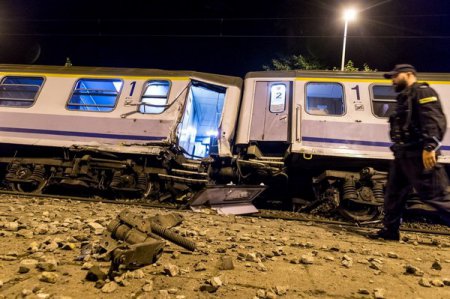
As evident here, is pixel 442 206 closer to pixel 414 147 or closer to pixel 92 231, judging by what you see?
pixel 414 147

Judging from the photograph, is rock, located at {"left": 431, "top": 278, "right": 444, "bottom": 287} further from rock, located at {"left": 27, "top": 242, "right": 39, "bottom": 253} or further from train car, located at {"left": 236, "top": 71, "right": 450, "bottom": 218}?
train car, located at {"left": 236, "top": 71, "right": 450, "bottom": 218}

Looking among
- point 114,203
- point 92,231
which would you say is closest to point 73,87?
point 114,203

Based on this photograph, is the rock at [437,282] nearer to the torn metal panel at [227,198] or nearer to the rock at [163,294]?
the rock at [163,294]

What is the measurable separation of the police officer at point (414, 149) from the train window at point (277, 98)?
3.29m

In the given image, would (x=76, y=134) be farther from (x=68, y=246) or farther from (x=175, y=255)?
(x=175, y=255)

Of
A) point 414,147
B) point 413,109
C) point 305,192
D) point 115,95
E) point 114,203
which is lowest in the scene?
point 114,203

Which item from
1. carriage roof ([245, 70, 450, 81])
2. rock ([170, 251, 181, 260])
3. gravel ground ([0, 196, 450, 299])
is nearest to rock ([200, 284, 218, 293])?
gravel ground ([0, 196, 450, 299])

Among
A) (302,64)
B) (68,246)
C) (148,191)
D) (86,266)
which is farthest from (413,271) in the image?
(302,64)

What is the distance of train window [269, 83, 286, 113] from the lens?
22.6 ft

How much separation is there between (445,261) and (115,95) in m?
7.42

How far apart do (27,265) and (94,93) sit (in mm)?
6626

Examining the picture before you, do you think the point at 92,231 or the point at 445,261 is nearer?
the point at 445,261

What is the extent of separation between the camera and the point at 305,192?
7.62m

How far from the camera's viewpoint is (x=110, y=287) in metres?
1.73
